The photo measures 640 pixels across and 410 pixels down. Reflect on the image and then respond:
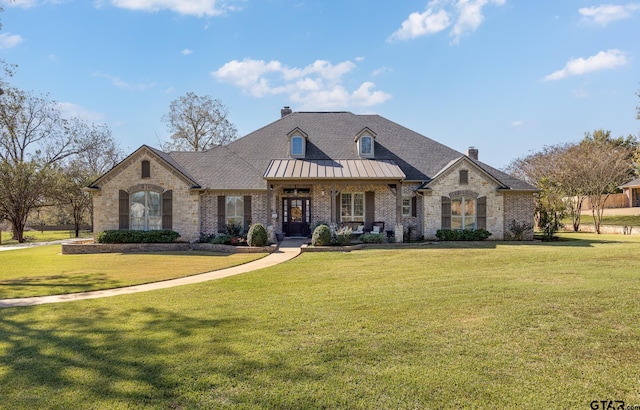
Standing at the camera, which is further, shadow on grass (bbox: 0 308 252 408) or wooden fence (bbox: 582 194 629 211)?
wooden fence (bbox: 582 194 629 211)

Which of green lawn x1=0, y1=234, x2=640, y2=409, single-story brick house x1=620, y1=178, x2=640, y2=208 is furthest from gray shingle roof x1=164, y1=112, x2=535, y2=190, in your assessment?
single-story brick house x1=620, y1=178, x2=640, y2=208

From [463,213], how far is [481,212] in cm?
98

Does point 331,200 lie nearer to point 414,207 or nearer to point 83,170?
point 414,207

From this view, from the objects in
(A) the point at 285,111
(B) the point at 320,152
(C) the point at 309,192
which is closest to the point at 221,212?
(C) the point at 309,192

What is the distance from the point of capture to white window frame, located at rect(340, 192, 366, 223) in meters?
21.0

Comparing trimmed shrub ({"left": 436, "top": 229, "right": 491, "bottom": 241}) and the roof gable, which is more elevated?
the roof gable

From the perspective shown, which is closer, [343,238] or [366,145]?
[343,238]

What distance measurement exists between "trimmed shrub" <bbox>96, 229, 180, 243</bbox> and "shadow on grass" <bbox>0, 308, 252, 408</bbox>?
11.6 metres

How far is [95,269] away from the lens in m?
12.6

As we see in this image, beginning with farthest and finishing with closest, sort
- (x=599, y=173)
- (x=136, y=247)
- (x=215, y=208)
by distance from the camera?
(x=599, y=173) → (x=215, y=208) → (x=136, y=247)

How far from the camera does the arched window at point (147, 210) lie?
1966 centimetres

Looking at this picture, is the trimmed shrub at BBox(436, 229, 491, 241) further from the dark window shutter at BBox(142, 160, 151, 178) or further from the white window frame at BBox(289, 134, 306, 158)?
the dark window shutter at BBox(142, 160, 151, 178)

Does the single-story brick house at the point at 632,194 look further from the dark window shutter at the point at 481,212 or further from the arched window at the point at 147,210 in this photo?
the arched window at the point at 147,210

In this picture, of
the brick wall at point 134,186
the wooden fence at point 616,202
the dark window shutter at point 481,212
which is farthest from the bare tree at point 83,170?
the wooden fence at point 616,202
